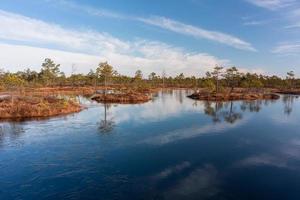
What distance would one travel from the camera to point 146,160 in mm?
23594

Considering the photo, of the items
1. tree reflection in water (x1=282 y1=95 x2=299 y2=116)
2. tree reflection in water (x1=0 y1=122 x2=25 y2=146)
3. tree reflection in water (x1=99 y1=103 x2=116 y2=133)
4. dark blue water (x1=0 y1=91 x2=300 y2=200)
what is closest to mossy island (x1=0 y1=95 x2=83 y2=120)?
dark blue water (x1=0 y1=91 x2=300 y2=200)

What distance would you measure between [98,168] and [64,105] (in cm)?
3113

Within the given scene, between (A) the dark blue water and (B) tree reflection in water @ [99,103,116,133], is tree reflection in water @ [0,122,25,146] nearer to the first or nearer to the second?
(A) the dark blue water

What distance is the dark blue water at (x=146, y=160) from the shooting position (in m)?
17.6

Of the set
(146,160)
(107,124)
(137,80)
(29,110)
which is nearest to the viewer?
(146,160)

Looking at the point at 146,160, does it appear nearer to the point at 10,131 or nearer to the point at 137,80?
the point at 10,131

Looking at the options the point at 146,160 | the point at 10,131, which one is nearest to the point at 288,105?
the point at 146,160

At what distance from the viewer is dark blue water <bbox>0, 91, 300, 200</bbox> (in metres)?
17.6

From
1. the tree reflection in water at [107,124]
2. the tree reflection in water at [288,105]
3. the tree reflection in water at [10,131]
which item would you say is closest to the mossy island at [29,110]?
the tree reflection in water at [10,131]

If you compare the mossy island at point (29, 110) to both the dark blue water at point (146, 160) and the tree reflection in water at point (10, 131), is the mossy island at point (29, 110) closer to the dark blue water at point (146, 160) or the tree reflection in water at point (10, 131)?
the dark blue water at point (146, 160)

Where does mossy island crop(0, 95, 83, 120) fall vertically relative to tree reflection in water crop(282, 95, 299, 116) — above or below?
above

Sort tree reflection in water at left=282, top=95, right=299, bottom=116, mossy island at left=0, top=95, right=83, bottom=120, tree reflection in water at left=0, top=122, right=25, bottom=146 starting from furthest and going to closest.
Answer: tree reflection in water at left=282, top=95, right=299, bottom=116 < mossy island at left=0, top=95, right=83, bottom=120 < tree reflection in water at left=0, top=122, right=25, bottom=146

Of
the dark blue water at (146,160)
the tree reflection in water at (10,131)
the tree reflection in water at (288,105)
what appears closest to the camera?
the dark blue water at (146,160)

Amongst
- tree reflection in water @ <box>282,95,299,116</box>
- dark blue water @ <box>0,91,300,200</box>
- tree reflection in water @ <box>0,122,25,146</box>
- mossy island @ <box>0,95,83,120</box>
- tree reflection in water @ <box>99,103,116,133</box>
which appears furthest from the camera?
tree reflection in water @ <box>282,95,299,116</box>
